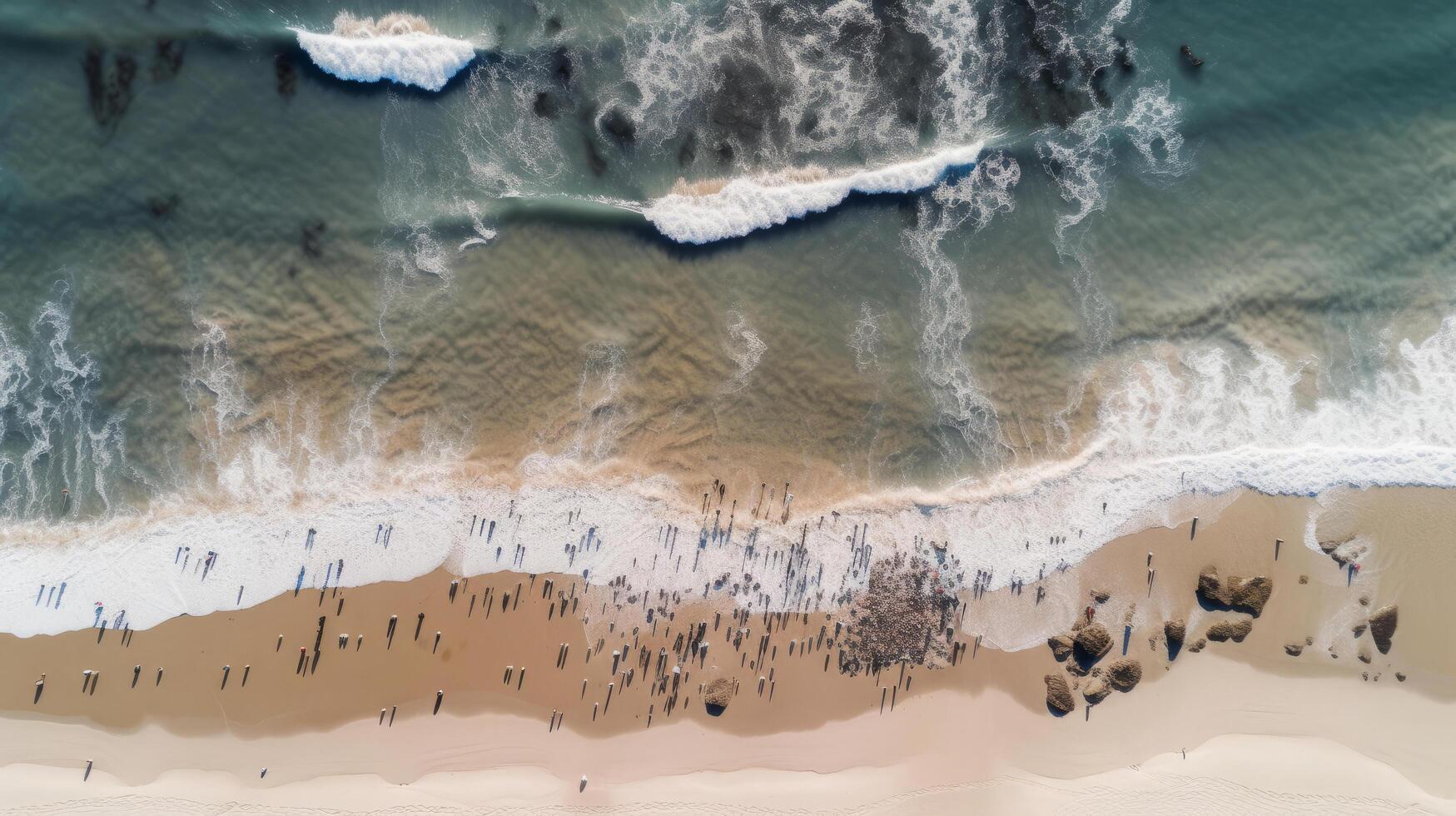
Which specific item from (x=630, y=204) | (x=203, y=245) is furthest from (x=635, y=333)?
(x=203, y=245)

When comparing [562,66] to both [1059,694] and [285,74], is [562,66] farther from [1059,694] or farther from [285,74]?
[1059,694]

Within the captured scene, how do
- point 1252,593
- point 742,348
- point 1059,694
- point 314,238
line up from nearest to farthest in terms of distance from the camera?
point 1252,593 < point 1059,694 < point 314,238 < point 742,348

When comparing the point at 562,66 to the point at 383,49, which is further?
the point at 562,66

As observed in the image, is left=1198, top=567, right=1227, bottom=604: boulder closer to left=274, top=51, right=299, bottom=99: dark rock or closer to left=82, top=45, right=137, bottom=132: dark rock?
left=274, top=51, right=299, bottom=99: dark rock

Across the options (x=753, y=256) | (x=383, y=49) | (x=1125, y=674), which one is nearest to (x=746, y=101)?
(x=753, y=256)

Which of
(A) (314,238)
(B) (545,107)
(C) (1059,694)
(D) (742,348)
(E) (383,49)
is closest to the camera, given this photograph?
(C) (1059,694)

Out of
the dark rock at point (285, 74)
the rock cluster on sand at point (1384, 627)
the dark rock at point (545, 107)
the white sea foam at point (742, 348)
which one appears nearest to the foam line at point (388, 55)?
the dark rock at point (285, 74)

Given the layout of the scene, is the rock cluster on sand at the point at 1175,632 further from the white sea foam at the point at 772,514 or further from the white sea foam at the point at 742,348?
the white sea foam at the point at 742,348
